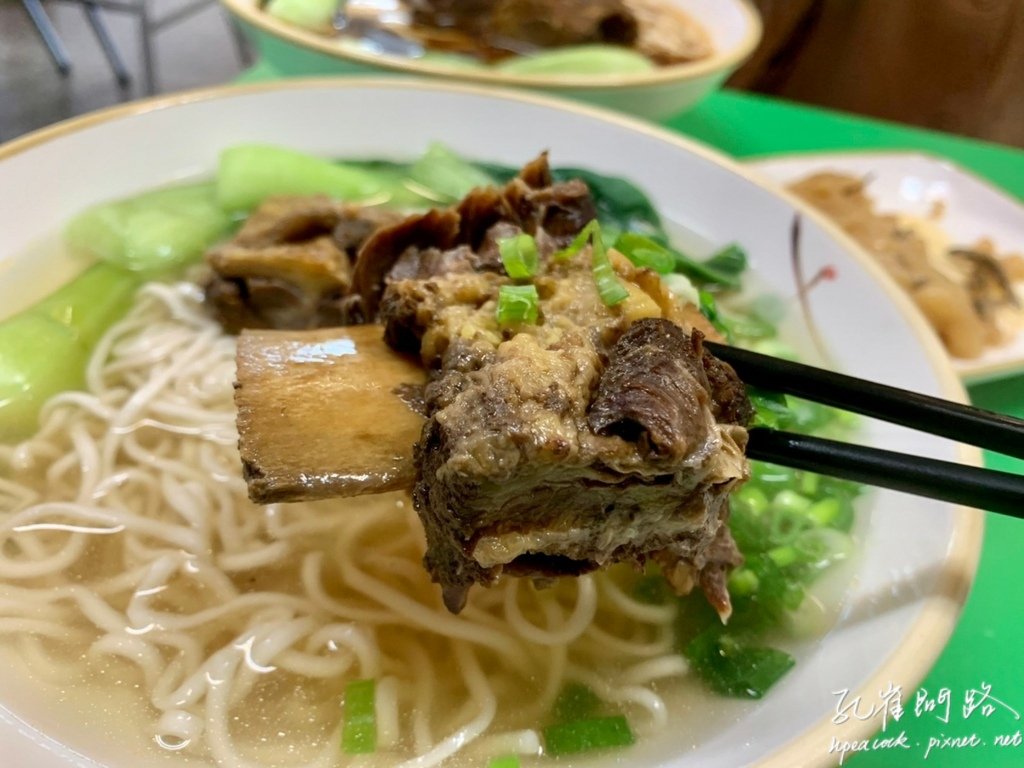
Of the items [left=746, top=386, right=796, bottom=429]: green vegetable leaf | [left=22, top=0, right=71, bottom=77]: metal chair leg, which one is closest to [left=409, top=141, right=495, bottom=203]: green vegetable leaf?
[left=746, top=386, right=796, bottom=429]: green vegetable leaf

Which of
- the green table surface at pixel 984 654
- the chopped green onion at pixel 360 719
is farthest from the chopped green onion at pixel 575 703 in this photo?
the green table surface at pixel 984 654

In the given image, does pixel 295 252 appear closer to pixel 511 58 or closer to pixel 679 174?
pixel 679 174

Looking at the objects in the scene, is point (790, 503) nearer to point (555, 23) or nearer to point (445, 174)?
point (445, 174)

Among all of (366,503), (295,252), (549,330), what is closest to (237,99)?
(295,252)

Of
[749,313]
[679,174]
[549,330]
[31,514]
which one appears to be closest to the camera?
[549,330]

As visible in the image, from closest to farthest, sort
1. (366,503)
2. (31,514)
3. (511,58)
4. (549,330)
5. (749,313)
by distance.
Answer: (549,330) < (31,514) < (366,503) < (749,313) < (511,58)

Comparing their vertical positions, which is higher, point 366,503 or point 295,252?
point 295,252

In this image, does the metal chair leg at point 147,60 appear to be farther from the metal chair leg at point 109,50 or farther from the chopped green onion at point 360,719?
the chopped green onion at point 360,719
